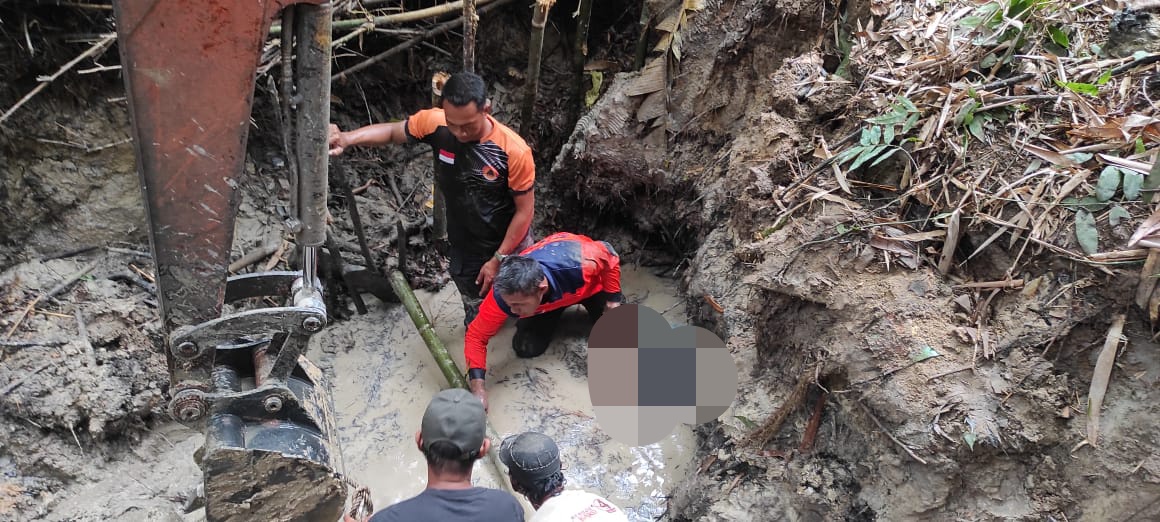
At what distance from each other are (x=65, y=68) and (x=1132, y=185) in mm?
4440

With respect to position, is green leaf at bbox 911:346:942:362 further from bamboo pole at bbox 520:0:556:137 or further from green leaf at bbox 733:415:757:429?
bamboo pole at bbox 520:0:556:137

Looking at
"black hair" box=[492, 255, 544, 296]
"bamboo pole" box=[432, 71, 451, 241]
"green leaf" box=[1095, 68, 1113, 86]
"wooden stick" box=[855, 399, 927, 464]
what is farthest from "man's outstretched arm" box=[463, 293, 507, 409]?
"green leaf" box=[1095, 68, 1113, 86]

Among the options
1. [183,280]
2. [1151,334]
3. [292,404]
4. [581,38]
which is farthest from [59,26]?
[1151,334]

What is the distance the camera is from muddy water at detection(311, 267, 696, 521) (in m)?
3.20

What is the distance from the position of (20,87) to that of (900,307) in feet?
13.6

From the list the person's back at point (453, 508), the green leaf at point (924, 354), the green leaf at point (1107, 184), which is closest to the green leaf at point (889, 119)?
the green leaf at point (1107, 184)

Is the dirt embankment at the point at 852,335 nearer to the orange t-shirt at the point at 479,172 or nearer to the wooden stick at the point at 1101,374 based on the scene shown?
the wooden stick at the point at 1101,374

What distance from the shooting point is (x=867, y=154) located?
113 inches

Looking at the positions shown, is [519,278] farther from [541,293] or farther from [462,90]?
[462,90]

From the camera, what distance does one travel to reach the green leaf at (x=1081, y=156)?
234 cm

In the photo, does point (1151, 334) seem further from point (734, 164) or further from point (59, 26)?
point (59, 26)

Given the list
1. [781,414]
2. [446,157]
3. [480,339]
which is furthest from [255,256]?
[781,414]

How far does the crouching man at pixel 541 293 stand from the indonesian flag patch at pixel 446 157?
618 mm

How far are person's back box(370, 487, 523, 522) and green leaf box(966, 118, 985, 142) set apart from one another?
7.83ft
